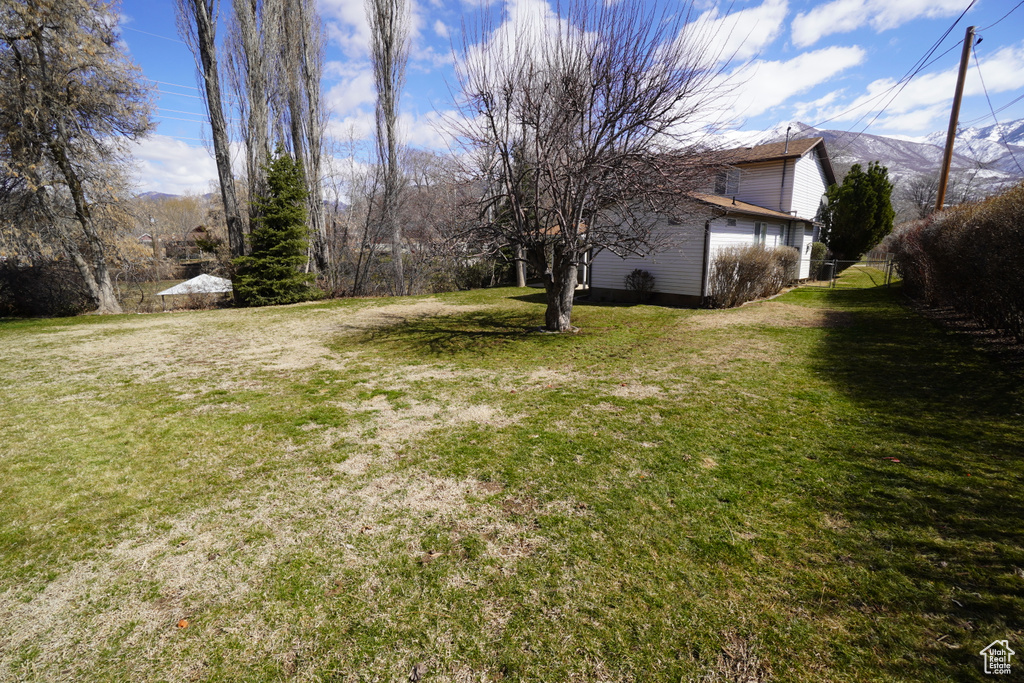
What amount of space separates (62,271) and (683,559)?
17.8 metres

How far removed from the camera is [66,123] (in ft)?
37.9

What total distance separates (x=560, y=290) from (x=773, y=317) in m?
5.82

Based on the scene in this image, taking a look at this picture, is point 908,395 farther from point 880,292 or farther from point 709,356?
point 880,292

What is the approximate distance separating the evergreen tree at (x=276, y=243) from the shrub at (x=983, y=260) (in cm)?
1679

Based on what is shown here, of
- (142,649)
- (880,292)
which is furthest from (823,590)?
(880,292)

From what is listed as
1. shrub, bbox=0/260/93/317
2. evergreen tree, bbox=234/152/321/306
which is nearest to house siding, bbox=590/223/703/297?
evergreen tree, bbox=234/152/321/306

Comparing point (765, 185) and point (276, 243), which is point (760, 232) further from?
point (276, 243)

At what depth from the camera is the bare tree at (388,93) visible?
17.4 metres

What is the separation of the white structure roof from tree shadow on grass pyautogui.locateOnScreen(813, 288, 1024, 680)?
18.1m

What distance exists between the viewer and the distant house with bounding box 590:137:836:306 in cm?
1289

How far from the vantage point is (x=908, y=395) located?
5.29 meters

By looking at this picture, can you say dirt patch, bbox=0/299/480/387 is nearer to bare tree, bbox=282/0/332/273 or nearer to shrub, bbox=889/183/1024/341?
bare tree, bbox=282/0/332/273

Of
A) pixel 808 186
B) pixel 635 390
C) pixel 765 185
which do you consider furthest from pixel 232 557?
pixel 808 186

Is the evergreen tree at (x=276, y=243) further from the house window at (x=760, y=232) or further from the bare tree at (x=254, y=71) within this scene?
the house window at (x=760, y=232)
